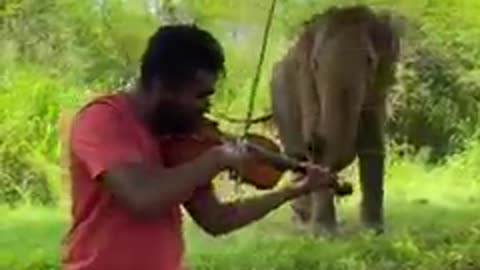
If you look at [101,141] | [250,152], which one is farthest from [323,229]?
[101,141]

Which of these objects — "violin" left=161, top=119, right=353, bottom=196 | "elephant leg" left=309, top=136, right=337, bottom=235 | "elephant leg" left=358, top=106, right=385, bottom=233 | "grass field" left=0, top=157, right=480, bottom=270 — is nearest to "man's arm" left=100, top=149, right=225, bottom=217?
"violin" left=161, top=119, right=353, bottom=196

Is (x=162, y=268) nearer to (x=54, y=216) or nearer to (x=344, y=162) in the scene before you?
(x=344, y=162)

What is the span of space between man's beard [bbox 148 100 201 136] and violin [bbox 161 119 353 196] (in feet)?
0.21

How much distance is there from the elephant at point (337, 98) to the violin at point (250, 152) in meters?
3.86

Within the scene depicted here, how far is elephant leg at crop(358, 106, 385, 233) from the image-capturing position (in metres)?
8.42

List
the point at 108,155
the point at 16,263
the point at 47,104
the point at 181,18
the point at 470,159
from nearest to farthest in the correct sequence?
the point at 108,155
the point at 16,263
the point at 181,18
the point at 47,104
the point at 470,159

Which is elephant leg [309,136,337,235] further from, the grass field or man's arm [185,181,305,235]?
man's arm [185,181,305,235]

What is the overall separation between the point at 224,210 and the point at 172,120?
0.26 metres

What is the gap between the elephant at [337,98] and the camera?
7.64 m

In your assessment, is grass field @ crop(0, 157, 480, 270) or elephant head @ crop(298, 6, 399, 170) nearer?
grass field @ crop(0, 157, 480, 270)

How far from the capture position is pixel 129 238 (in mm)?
3141

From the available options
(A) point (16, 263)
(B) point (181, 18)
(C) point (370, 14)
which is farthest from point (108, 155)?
(B) point (181, 18)

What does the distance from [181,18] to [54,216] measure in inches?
51.1

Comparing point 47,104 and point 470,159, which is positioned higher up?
point 47,104
